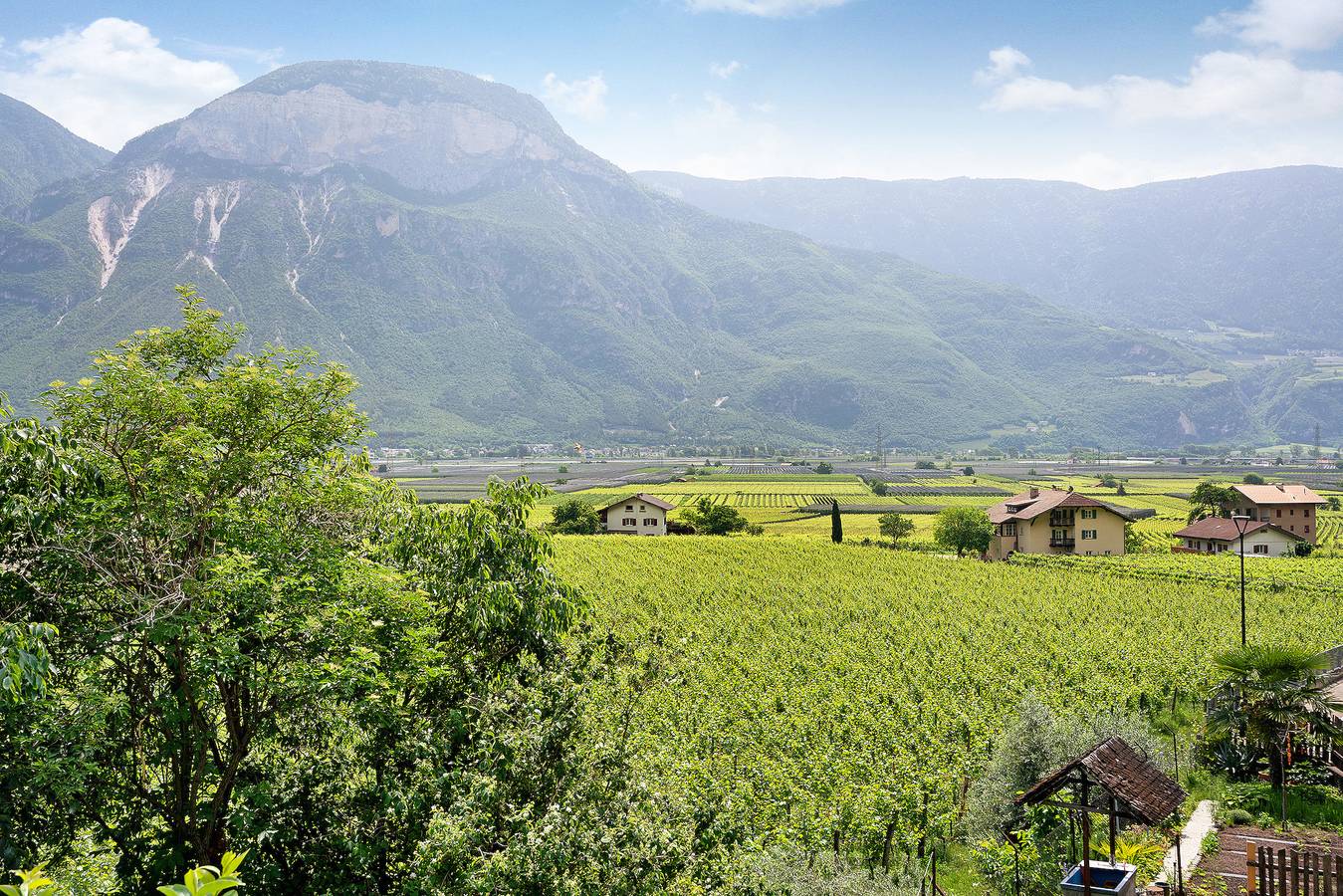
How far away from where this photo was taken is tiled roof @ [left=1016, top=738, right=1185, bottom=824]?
38.8ft

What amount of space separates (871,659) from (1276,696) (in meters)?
14.1

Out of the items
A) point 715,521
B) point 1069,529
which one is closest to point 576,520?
point 715,521

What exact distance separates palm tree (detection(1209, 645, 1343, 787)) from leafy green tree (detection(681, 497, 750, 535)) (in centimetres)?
6260

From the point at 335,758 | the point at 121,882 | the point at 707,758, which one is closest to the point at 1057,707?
the point at 707,758

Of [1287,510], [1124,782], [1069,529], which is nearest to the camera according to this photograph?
[1124,782]

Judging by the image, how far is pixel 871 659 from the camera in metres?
31.3

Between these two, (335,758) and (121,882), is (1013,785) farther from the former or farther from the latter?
(121,882)

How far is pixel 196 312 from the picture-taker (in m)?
10.6

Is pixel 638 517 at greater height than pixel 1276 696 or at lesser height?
lesser

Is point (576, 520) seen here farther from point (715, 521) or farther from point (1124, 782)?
point (1124, 782)

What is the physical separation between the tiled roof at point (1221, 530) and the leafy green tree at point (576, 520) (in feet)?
170

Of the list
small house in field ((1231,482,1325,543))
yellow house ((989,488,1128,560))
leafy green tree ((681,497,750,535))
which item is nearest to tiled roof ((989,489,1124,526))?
yellow house ((989,488,1128,560))

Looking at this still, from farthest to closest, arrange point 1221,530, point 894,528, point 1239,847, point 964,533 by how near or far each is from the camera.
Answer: point 894,528 < point 964,533 < point 1221,530 < point 1239,847

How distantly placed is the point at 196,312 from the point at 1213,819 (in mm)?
20986
